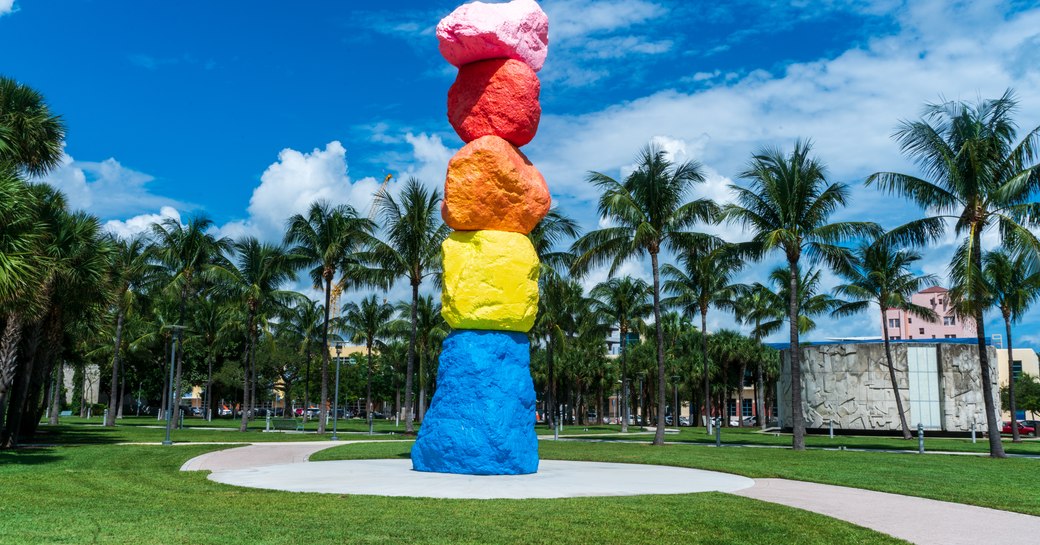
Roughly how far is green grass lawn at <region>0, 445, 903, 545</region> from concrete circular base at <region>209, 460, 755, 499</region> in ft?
2.87

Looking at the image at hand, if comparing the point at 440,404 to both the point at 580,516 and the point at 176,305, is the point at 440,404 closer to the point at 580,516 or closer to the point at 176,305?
the point at 580,516

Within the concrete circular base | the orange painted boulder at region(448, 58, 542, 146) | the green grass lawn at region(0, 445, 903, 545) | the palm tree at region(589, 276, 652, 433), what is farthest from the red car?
the green grass lawn at region(0, 445, 903, 545)

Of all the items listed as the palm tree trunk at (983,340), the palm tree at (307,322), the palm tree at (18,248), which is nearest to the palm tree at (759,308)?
the palm tree trunk at (983,340)

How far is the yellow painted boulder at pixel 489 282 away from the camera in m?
15.1

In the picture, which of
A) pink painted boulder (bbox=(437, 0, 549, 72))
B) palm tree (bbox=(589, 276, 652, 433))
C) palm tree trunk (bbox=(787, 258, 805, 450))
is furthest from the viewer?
palm tree (bbox=(589, 276, 652, 433))

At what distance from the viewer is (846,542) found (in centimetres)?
832

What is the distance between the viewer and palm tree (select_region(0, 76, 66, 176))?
799 inches

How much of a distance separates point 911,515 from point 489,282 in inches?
321

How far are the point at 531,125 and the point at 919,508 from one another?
399 inches

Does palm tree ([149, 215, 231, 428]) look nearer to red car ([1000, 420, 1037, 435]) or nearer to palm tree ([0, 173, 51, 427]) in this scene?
palm tree ([0, 173, 51, 427])

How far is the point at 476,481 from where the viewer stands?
1352cm

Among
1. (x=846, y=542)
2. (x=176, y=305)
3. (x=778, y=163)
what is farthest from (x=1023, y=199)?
(x=176, y=305)

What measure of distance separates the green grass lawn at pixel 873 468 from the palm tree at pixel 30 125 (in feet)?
37.2

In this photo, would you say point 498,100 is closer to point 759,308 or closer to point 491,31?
point 491,31
